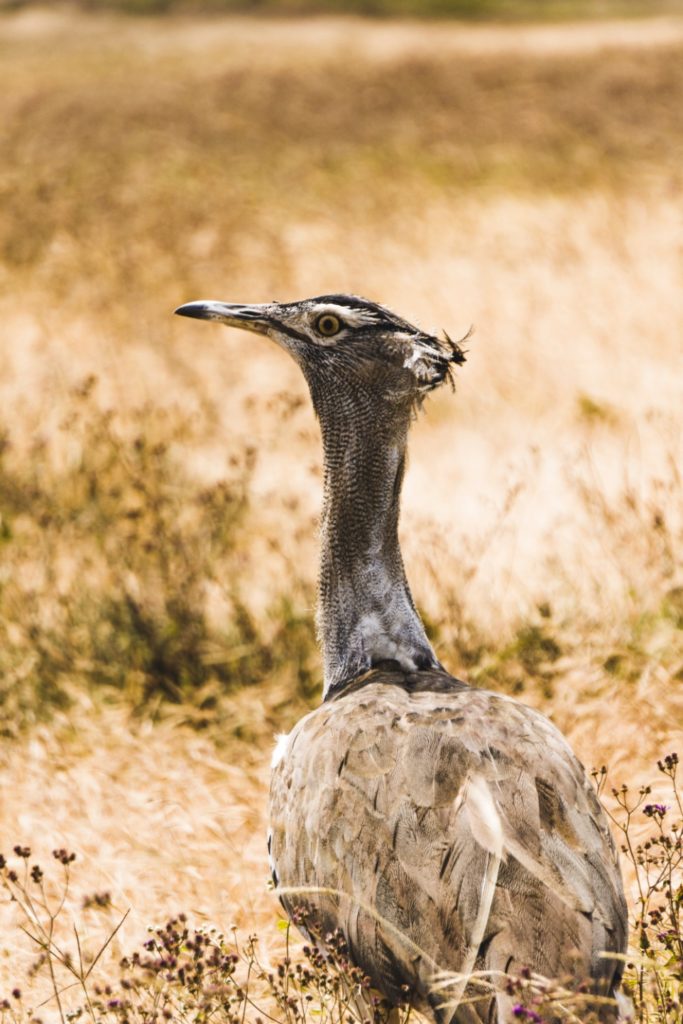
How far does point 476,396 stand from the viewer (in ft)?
26.3

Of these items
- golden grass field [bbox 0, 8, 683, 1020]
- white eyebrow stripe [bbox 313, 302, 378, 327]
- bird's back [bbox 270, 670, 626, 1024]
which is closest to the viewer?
bird's back [bbox 270, 670, 626, 1024]

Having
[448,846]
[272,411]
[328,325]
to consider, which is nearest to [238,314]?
[328,325]

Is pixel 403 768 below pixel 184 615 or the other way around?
below

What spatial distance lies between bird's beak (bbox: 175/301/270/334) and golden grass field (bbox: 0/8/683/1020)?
56.5 inches

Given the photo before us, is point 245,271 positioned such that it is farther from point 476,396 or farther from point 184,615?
point 184,615

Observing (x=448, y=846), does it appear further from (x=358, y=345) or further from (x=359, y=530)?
(x=358, y=345)

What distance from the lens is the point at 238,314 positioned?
3.17 meters

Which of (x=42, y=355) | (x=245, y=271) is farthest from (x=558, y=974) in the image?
(x=245, y=271)

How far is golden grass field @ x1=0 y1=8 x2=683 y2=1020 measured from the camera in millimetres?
→ 4336

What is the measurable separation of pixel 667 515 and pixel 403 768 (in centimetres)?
335

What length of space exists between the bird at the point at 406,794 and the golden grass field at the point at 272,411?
0.96m

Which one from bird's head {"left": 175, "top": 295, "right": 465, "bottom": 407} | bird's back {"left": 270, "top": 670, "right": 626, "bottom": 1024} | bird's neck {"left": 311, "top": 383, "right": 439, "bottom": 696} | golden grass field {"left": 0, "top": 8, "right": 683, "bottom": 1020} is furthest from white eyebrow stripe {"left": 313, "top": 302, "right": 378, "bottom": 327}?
golden grass field {"left": 0, "top": 8, "right": 683, "bottom": 1020}

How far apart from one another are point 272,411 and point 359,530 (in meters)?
3.49

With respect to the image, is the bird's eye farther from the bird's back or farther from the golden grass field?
the golden grass field
